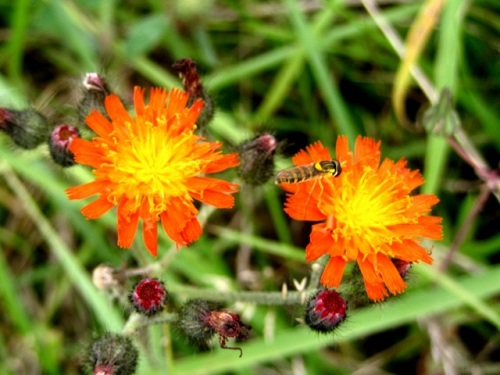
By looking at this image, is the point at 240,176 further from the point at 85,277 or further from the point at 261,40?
the point at 261,40

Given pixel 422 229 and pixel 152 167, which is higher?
pixel 152 167

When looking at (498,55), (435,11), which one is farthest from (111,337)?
(498,55)

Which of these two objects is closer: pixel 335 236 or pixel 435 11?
pixel 335 236

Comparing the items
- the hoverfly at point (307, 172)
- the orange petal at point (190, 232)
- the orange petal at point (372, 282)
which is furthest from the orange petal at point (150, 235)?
the orange petal at point (372, 282)

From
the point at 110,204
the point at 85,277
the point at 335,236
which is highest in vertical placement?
the point at 110,204

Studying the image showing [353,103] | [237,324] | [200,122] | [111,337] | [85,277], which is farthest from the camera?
[353,103]

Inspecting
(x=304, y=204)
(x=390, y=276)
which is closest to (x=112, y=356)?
(x=304, y=204)

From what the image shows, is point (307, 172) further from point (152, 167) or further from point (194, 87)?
point (194, 87)
